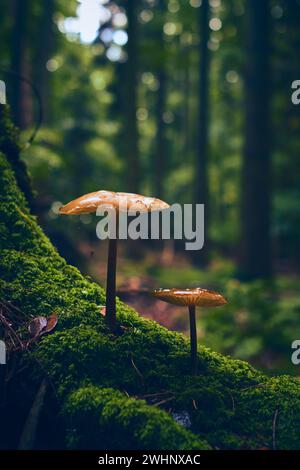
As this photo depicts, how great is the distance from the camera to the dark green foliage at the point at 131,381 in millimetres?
1955

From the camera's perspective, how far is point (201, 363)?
2377 mm

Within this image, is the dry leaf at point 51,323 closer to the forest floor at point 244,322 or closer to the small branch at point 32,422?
the small branch at point 32,422

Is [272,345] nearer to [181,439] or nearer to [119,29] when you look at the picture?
[181,439]

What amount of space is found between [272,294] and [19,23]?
7.69 metres

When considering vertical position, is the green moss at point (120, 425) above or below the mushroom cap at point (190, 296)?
below

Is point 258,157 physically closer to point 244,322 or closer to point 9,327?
point 244,322

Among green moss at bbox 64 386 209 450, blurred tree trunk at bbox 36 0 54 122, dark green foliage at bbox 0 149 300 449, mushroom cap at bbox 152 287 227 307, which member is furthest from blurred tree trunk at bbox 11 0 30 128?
green moss at bbox 64 386 209 450

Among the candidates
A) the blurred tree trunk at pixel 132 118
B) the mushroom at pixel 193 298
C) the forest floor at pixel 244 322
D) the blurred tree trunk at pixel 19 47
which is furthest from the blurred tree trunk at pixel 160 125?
the mushroom at pixel 193 298

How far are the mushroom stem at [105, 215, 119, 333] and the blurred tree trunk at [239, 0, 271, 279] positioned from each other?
821 cm

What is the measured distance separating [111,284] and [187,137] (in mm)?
23958

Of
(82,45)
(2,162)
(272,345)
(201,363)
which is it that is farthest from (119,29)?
(201,363)

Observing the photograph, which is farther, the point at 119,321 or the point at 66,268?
the point at 66,268

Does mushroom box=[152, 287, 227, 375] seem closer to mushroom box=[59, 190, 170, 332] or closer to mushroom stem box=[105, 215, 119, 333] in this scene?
mushroom stem box=[105, 215, 119, 333]

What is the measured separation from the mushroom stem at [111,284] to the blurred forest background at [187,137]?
458mm
